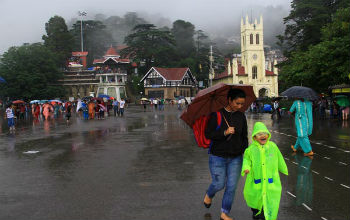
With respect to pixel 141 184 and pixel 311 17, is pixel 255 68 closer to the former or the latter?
pixel 311 17

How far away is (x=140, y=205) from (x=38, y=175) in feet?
11.4

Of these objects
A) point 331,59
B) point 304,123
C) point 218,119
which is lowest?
point 304,123

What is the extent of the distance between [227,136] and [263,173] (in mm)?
654

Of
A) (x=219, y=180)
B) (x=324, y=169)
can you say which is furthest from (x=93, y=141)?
(x=219, y=180)

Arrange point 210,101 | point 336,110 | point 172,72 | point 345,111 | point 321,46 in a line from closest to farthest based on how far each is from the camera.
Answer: point 210,101
point 345,111
point 336,110
point 321,46
point 172,72

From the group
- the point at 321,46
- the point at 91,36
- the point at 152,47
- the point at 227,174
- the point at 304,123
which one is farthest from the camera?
the point at 91,36

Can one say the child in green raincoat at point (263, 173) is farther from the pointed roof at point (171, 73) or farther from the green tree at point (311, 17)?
the pointed roof at point (171, 73)

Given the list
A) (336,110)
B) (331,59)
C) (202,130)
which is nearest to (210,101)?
(202,130)

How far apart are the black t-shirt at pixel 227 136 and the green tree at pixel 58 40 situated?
322 feet

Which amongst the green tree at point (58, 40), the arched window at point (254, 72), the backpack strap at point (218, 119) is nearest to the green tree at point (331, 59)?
the backpack strap at point (218, 119)

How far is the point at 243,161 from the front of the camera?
→ 16.1 feet

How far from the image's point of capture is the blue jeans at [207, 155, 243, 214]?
5090mm

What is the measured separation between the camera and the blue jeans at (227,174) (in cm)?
509

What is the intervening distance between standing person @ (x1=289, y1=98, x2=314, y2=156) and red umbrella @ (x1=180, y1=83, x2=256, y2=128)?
186 inches
